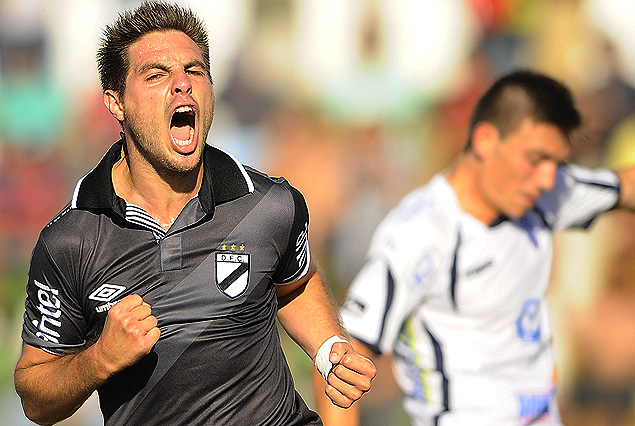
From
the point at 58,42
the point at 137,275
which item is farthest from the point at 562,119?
the point at 58,42

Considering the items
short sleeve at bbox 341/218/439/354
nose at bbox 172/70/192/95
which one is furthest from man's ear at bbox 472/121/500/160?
nose at bbox 172/70/192/95

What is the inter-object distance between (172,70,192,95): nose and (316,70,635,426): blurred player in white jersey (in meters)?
1.45

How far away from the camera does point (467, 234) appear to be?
3.95 m

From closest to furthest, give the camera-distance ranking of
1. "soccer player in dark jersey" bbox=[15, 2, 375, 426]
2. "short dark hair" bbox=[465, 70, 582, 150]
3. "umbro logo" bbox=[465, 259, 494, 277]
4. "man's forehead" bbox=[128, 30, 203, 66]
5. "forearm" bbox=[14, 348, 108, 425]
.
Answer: "forearm" bbox=[14, 348, 108, 425] → "soccer player in dark jersey" bbox=[15, 2, 375, 426] → "man's forehead" bbox=[128, 30, 203, 66] → "umbro logo" bbox=[465, 259, 494, 277] → "short dark hair" bbox=[465, 70, 582, 150]

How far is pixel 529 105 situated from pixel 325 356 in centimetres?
192

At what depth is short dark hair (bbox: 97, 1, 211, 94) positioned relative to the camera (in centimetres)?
268

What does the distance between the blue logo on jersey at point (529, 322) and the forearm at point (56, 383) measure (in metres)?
2.16

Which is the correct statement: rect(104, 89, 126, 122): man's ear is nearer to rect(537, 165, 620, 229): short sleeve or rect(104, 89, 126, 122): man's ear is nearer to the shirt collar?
the shirt collar

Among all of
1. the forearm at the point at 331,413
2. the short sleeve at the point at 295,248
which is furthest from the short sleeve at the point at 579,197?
the short sleeve at the point at 295,248

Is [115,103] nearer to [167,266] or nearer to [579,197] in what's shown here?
[167,266]

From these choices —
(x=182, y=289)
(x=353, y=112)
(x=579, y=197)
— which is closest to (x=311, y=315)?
(x=182, y=289)

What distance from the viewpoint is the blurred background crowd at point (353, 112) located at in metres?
5.73

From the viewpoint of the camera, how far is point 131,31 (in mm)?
2682

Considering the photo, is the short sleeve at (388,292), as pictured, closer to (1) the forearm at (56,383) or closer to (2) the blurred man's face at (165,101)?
(2) the blurred man's face at (165,101)
